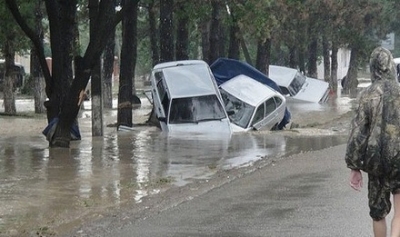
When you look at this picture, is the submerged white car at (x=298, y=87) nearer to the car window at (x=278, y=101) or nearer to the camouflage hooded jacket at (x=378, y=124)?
the car window at (x=278, y=101)

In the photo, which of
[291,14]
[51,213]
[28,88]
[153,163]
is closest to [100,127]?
[153,163]

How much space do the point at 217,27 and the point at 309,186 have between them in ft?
70.7

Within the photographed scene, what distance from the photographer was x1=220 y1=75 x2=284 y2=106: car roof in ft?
96.1

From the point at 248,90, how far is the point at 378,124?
22361mm

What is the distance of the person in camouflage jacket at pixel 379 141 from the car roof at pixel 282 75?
39.0 m

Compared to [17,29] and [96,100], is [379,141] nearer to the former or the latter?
[96,100]

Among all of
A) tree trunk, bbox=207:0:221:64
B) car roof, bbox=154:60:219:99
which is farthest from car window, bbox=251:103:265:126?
tree trunk, bbox=207:0:221:64

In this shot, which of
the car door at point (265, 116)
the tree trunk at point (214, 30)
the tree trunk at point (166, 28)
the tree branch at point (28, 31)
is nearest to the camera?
the tree branch at point (28, 31)

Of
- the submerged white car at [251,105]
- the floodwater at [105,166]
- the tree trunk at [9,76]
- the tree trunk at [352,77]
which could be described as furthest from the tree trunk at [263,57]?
the floodwater at [105,166]

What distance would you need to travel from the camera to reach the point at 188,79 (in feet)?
92.9

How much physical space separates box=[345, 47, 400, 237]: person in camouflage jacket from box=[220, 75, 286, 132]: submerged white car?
19741mm

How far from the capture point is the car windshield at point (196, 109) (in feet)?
90.7

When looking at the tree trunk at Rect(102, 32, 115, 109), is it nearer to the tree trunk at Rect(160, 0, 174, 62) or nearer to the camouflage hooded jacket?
the tree trunk at Rect(160, 0, 174, 62)

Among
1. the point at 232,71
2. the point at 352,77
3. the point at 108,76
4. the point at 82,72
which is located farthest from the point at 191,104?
the point at 352,77
